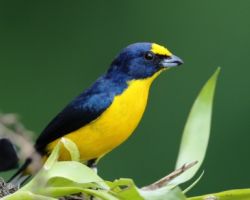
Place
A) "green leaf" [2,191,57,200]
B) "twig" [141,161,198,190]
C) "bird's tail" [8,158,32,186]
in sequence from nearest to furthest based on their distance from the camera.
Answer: "green leaf" [2,191,57,200], "twig" [141,161,198,190], "bird's tail" [8,158,32,186]

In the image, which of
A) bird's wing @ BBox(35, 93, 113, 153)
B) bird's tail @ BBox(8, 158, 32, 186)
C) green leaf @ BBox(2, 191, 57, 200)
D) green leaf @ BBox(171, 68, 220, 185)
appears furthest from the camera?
bird's wing @ BBox(35, 93, 113, 153)

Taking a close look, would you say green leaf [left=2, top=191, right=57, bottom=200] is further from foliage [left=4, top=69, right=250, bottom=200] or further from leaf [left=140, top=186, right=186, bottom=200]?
leaf [left=140, top=186, right=186, bottom=200]

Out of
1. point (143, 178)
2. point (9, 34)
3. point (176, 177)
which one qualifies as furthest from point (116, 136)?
point (9, 34)

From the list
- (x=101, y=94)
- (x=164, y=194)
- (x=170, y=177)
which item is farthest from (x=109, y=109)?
(x=164, y=194)

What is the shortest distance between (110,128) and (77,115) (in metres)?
0.08

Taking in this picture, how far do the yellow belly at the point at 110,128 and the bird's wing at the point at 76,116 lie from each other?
0.04 feet

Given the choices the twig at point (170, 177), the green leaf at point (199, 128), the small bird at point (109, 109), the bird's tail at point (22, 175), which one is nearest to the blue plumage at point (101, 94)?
the small bird at point (109, 109)

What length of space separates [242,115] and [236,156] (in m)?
0.13

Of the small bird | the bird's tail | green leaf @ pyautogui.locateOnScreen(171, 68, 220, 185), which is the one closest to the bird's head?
the small bird

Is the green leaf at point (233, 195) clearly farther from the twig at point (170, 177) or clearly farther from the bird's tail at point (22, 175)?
the bird's tail at point (22, 175)

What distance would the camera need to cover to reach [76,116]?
6.72ft

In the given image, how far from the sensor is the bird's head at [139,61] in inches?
86.2

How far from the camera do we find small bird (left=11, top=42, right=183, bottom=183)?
6.63ft

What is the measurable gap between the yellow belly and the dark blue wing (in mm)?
12
